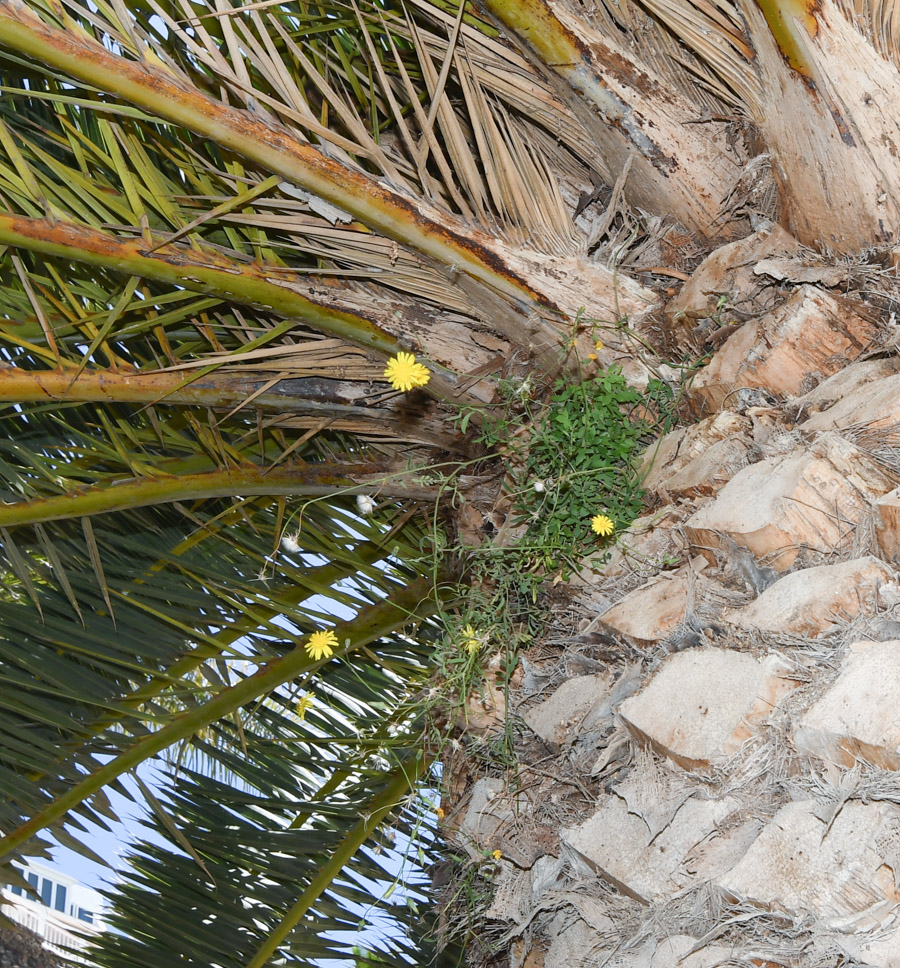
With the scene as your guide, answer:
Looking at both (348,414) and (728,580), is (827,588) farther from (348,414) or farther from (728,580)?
(348,414)

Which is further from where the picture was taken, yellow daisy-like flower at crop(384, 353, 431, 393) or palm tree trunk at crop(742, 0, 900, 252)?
yellow daisy-like flower at crop(384, 353, 431, 393)

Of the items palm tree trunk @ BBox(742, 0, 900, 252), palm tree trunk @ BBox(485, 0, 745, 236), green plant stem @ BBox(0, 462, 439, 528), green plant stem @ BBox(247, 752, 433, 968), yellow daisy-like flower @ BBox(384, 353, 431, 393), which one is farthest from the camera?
green plant stem @ BBox(247, 752, 433, 968)

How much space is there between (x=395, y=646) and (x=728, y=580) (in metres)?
1.43

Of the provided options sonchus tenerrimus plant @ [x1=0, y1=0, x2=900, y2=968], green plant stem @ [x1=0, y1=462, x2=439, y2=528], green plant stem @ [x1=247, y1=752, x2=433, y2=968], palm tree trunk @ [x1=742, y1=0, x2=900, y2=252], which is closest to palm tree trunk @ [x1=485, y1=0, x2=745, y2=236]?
sonchus tenerrimus plant @ [x1=0, y1=0, x2=900, y2=968]

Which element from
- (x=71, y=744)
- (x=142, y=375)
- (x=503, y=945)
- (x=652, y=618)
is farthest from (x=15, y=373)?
(x=503, y=945)

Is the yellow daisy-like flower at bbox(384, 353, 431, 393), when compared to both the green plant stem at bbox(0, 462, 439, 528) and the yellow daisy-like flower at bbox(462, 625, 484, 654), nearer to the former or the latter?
the green plant stem at bbox(0, 462, 439, 528)

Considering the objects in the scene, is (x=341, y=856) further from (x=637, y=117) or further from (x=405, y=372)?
(x=637, y=117)

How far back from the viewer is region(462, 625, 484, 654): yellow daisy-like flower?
1.64 meters

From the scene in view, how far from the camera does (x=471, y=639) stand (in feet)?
5.47

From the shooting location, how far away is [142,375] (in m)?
1.77

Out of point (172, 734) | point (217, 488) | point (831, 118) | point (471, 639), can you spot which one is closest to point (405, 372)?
point (471, 639)

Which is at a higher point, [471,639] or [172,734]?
[471,639]

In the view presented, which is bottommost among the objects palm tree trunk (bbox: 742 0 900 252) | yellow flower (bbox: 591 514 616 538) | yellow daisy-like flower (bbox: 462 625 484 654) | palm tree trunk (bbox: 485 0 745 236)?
yellow daisy-like flower (bbox: 462 625 484 654)

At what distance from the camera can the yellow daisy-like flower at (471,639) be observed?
1644 millimetres
